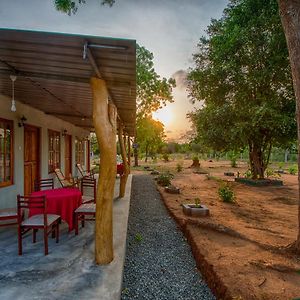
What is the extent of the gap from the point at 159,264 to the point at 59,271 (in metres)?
1.63

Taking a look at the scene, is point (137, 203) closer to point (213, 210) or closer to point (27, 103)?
point (213, 210)

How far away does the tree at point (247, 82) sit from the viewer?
12273 millimetres

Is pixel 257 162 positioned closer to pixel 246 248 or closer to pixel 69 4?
pixel 246 248

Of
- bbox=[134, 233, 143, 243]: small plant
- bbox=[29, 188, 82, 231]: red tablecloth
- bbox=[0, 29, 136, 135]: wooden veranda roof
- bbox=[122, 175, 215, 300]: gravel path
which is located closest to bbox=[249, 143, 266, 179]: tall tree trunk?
bbox=[122, 175, 215, 300]: gravel path

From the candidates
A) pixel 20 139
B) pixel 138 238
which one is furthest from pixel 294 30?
pixel 20 139

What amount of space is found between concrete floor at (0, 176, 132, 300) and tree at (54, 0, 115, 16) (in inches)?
214

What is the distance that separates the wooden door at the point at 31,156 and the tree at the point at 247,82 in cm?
891

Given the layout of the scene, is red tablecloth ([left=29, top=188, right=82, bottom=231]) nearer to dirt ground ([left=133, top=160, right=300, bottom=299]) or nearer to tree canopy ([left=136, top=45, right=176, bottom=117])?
dirt ground ([left=133, top=160, right=300, bottom=299])

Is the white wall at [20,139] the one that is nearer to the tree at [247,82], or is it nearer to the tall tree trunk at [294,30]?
the tall tree trunk at [294,30]

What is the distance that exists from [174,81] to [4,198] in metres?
21.1

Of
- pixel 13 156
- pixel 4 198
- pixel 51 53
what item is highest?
pixel 51 53

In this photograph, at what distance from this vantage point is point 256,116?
12.2 m

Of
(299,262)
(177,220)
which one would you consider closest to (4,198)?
(177,220)

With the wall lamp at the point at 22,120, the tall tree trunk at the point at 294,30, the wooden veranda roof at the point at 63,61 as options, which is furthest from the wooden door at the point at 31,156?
the tall tree trunk at the point at 294,30
